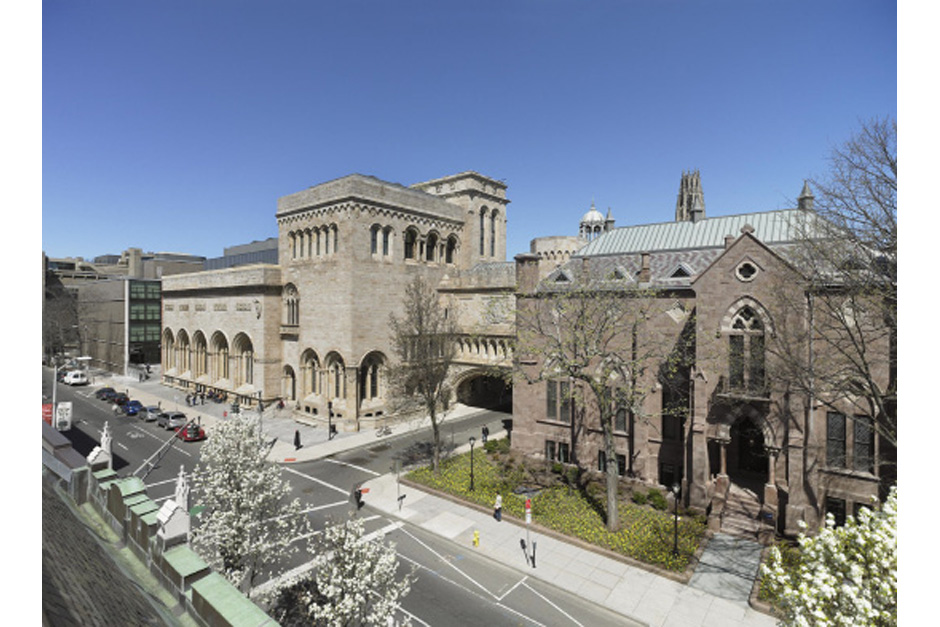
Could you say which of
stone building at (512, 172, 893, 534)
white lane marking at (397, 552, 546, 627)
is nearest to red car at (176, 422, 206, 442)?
white lane marking at (397, 552, 546, 627)

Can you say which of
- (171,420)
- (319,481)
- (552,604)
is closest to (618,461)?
(552,604)

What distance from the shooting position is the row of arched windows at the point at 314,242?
4103cm

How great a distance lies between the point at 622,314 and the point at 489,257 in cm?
3005

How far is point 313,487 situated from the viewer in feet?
90.4

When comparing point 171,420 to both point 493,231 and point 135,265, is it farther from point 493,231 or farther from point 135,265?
point 135,265

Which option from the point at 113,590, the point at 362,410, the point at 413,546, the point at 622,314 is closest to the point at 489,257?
the point at 362,410

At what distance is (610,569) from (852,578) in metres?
12.1

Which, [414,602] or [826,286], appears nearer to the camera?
[414,602]

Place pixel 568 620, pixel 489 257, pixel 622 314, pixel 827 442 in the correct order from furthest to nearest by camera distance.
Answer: pixel 489 257
pixel 622 314
pixel 827 442
pixel 568 620

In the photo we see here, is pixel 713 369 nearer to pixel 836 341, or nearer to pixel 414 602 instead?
pixel 836 341

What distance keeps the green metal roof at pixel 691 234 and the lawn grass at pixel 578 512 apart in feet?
56.3

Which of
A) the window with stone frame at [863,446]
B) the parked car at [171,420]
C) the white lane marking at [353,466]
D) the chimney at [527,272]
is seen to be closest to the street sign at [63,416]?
the parked car at [171,420]

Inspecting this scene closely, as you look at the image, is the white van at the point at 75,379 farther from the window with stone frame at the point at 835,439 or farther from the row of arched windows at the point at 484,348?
the window with stone frame at the point at 835,439

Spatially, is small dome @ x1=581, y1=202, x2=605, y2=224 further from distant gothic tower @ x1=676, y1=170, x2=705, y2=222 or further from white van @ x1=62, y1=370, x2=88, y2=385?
white van @ x1=62, y1=370, x2=88, y2=385
